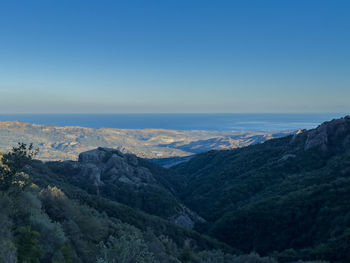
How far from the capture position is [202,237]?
34594 millimetres

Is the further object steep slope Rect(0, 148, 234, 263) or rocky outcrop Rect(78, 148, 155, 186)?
rocky outcrop Rect(78, 148, 155, 186)

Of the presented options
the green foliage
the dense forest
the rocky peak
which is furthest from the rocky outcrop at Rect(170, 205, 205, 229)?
the green foliage

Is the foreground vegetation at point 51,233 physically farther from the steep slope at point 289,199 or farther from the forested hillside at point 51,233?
the steep slope at point 289,199

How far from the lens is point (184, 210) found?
50.3 metres

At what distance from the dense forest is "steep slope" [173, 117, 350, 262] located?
0.16 m

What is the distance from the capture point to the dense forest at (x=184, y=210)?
13422mm

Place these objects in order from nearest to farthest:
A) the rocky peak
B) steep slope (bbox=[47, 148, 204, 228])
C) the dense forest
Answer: the dense forest → steep slope (bbox=[47, 148, 204, 228]) → the rocky peak

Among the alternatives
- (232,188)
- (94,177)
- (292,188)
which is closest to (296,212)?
(292,188)

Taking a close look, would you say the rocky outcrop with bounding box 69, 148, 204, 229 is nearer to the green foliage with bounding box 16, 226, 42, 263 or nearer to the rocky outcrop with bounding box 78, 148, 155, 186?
the rocky outcrop with bounding box 78, 148, 155, 186

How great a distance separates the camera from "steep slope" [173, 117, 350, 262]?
2844cm

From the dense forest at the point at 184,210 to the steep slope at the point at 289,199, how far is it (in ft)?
0.51

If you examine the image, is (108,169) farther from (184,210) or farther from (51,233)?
(51,233)

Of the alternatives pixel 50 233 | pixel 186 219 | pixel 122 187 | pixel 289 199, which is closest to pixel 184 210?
pixel 186 219

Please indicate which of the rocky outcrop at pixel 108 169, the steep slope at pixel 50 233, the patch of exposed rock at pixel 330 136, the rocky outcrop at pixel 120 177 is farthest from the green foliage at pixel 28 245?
the patch of exposed rock at pixel 330 136
